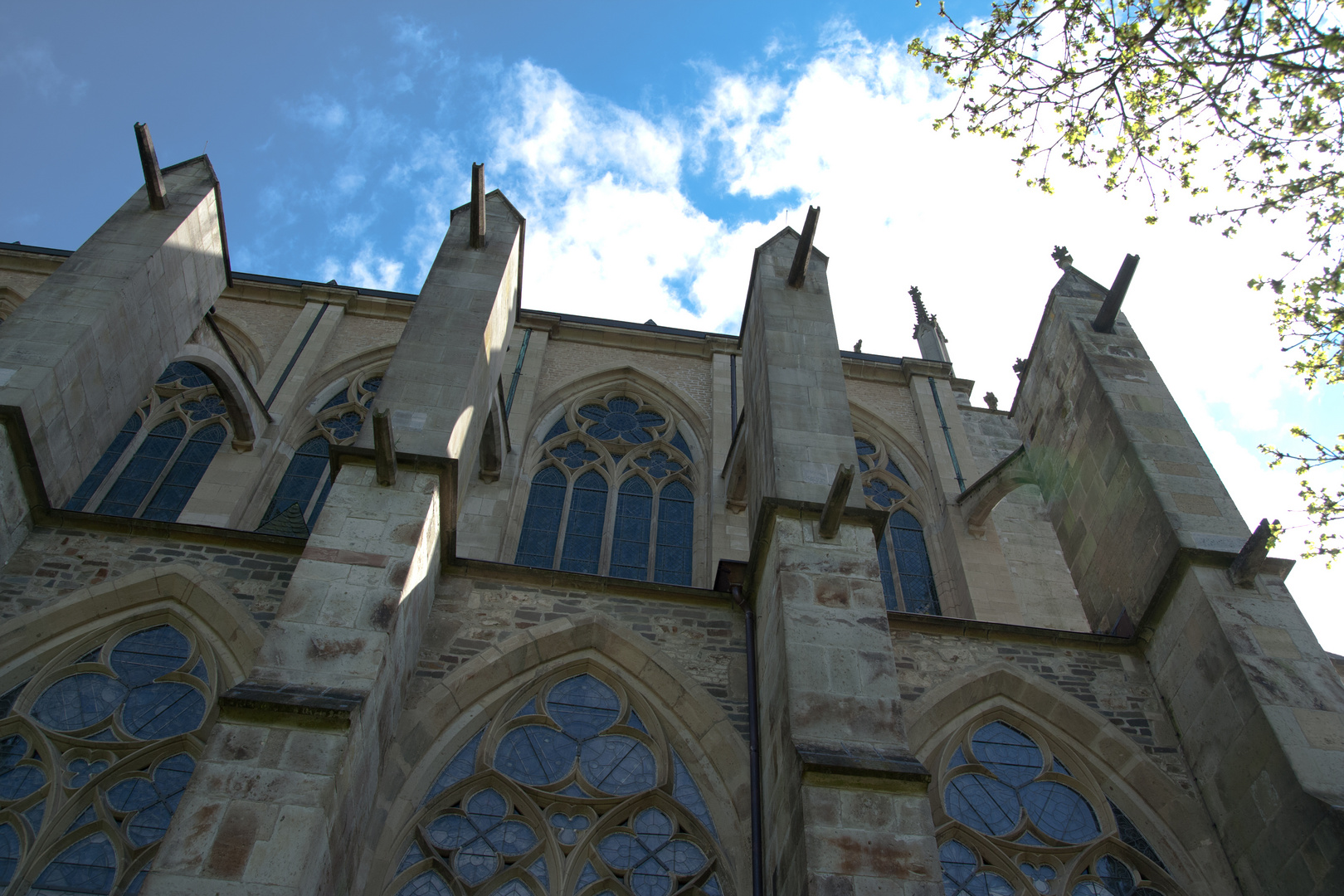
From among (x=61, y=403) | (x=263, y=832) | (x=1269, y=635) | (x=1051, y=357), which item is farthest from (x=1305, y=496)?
(x=61, y=403)

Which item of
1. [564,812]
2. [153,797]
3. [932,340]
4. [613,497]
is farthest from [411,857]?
[932,340]

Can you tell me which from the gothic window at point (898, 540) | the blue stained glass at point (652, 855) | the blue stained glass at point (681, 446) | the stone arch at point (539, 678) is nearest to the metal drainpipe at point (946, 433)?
the gothic window at point (898, 540)

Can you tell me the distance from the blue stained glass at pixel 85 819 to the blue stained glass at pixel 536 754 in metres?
2.18

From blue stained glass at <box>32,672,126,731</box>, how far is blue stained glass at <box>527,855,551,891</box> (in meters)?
2.75

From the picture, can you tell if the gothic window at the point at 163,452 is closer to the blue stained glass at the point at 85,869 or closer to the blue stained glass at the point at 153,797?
the blue stained glass at the point at 153,797

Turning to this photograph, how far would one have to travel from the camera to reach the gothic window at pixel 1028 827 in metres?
5.93

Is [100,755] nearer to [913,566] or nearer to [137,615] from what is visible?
[137,615]

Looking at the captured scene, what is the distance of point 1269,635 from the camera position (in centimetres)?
620

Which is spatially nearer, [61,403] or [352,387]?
[61,403]

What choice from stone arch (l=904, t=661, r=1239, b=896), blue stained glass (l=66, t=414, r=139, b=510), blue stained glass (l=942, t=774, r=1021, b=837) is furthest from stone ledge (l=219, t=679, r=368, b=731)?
blue stained glass (l=66, t=414, r=139, b=510)

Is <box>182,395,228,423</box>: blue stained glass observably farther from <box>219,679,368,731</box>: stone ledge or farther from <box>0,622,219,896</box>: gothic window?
<box>219,679,368,731</box>: stone ledge

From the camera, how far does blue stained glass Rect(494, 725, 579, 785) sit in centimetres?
605

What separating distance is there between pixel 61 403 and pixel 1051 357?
317 inches

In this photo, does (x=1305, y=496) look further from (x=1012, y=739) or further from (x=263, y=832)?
(x=263, y=832)
